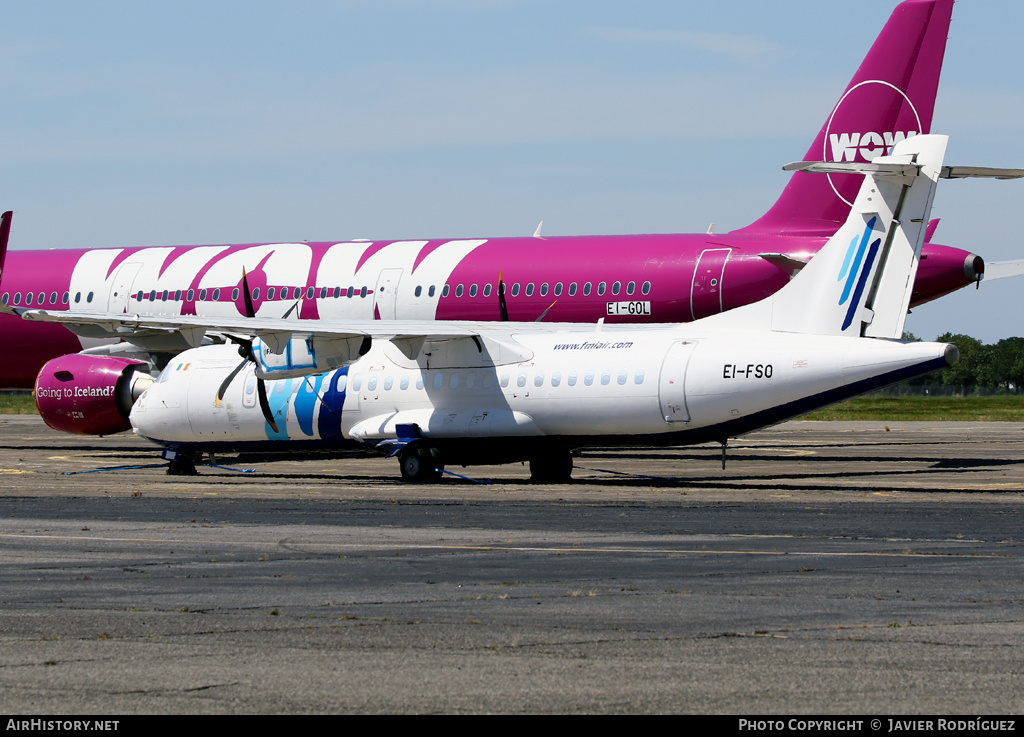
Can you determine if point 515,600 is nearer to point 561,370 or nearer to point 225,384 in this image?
point 561,370

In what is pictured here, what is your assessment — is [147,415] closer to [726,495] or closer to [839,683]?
[726,495]

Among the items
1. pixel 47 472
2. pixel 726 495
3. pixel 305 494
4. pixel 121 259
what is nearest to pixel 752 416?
pixel 726 495

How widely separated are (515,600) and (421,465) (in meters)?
15.7

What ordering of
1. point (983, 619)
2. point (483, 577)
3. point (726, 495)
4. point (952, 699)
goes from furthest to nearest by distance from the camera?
point (726, 495) → point (483, 577) → point (983, 619) → point (952, 699)

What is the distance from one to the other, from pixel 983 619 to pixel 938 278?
23.2 m

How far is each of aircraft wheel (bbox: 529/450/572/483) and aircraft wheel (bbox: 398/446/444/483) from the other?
1886mm

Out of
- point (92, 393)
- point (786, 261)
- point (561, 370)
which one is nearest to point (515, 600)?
point (561, 370)

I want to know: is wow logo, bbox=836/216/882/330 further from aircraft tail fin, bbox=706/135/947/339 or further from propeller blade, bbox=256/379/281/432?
propeller blade, bbox=256/379/281/432

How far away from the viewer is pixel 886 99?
33.5 meters

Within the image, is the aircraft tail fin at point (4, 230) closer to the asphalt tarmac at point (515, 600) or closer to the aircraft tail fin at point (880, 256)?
the asphalt tarmac at point (515, 600)

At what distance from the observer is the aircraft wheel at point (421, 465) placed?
26.9 m

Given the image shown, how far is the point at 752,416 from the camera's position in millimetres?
23781

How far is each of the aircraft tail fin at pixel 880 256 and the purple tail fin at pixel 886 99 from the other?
10266 millimetres

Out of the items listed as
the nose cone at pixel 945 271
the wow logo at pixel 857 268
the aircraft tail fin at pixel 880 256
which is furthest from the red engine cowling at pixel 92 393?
the nose cone at pixel 945 271
